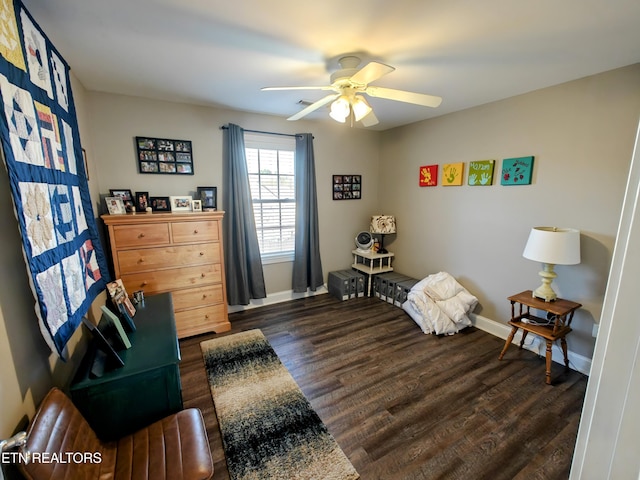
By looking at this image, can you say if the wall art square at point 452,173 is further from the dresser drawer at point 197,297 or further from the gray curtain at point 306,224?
the dresser drawer at point 197,297

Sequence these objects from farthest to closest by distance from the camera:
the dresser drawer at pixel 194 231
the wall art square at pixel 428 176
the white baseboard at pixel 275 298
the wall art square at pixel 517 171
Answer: the white baseboard at pixel 275 298 → the wall art square at pixel 428 176 → the dresser drawer at pixel 194 231 → the wall art square at pixel 517 171

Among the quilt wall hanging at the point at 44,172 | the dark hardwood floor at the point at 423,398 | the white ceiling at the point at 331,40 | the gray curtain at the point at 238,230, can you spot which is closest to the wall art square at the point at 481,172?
the white ceiling at the point at 331,40

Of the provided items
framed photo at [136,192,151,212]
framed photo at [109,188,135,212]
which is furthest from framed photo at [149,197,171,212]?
framed photo at [109,188,135,212]

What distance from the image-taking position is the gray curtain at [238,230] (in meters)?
3.14

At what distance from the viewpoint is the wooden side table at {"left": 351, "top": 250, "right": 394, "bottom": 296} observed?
3.96 m

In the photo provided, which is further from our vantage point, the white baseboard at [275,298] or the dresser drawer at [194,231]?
the white baseboard at [275,298]

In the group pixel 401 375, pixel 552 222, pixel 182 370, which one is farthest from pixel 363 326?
pixel 552 222

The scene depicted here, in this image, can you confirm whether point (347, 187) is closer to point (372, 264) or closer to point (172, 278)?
point (372, 264)

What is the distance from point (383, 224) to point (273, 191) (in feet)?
5.36

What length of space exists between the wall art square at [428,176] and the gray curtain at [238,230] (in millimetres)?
2212

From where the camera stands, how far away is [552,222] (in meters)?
2.45

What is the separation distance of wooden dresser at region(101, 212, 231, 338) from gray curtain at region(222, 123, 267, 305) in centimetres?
38

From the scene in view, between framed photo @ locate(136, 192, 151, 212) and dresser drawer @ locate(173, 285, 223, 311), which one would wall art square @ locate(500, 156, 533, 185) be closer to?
dresser drawer @ locate(173, 285, 223, 311)

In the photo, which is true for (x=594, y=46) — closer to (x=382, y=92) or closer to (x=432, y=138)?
(x=382, y=92)
